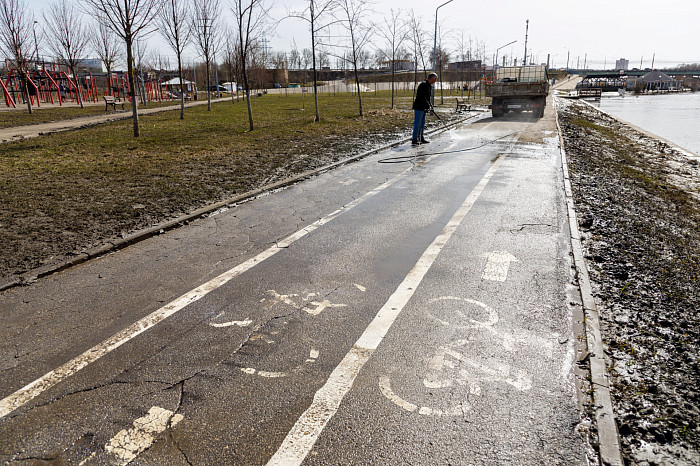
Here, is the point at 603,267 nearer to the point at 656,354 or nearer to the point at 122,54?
the point at 656,354

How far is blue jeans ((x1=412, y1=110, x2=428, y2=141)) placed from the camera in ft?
46.2

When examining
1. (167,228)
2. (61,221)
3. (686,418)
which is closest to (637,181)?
(686,418)

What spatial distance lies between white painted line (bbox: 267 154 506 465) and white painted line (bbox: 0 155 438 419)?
5.55ft

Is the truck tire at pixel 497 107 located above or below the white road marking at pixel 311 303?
above

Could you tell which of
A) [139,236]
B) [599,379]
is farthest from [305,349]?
[139,236]

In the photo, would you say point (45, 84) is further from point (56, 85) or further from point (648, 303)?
point (648, 303)

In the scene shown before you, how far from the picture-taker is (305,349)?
347cm

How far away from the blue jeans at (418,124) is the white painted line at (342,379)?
964 cm

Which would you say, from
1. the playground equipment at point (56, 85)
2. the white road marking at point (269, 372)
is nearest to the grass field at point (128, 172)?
the white road marking at point (269, 372)

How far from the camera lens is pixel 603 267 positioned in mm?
5102

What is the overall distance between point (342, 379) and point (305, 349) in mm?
467

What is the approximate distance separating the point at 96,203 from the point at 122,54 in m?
39.9

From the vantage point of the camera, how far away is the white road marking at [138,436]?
8.13 ft

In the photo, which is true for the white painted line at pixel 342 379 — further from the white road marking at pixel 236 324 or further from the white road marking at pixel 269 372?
the white road marking at pixel 236 324
